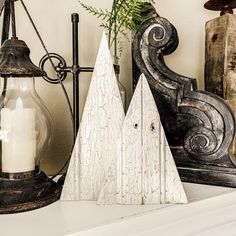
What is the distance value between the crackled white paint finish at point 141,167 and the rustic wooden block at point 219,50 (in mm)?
296

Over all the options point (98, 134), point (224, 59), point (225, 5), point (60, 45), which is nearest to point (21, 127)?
point (98, 134)

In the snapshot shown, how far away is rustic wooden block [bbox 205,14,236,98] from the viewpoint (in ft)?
2.63

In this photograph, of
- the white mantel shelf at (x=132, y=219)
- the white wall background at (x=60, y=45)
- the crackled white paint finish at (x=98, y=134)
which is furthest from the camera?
the white wall background at (x=60, y=45)

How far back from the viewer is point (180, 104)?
73cm

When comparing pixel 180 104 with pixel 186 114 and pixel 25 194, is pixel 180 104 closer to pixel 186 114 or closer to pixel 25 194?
pixel 186 114

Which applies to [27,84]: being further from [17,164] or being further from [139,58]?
[139,58]

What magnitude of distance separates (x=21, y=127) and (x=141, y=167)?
8.5 inches

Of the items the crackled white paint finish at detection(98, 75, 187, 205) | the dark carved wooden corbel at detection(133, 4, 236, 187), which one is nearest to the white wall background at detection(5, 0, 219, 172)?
the dark carved wooden corbel at detection(133, 4, 236, 187)

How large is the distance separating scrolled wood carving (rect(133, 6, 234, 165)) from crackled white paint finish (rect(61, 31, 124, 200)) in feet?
0.50

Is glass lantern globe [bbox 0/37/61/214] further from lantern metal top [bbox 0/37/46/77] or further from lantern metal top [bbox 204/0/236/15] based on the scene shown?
lantern metal top [bbox 204/0/236/15]

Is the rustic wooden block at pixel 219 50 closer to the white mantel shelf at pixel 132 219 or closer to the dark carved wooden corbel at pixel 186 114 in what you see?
the dark carved wooden corbel at pixel 186 114

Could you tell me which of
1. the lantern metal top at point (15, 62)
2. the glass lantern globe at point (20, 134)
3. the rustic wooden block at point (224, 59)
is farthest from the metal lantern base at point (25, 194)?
the rustic wooden block at point (224, 59)

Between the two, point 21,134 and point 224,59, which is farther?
point 224,59

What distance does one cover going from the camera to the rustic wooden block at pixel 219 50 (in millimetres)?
801
